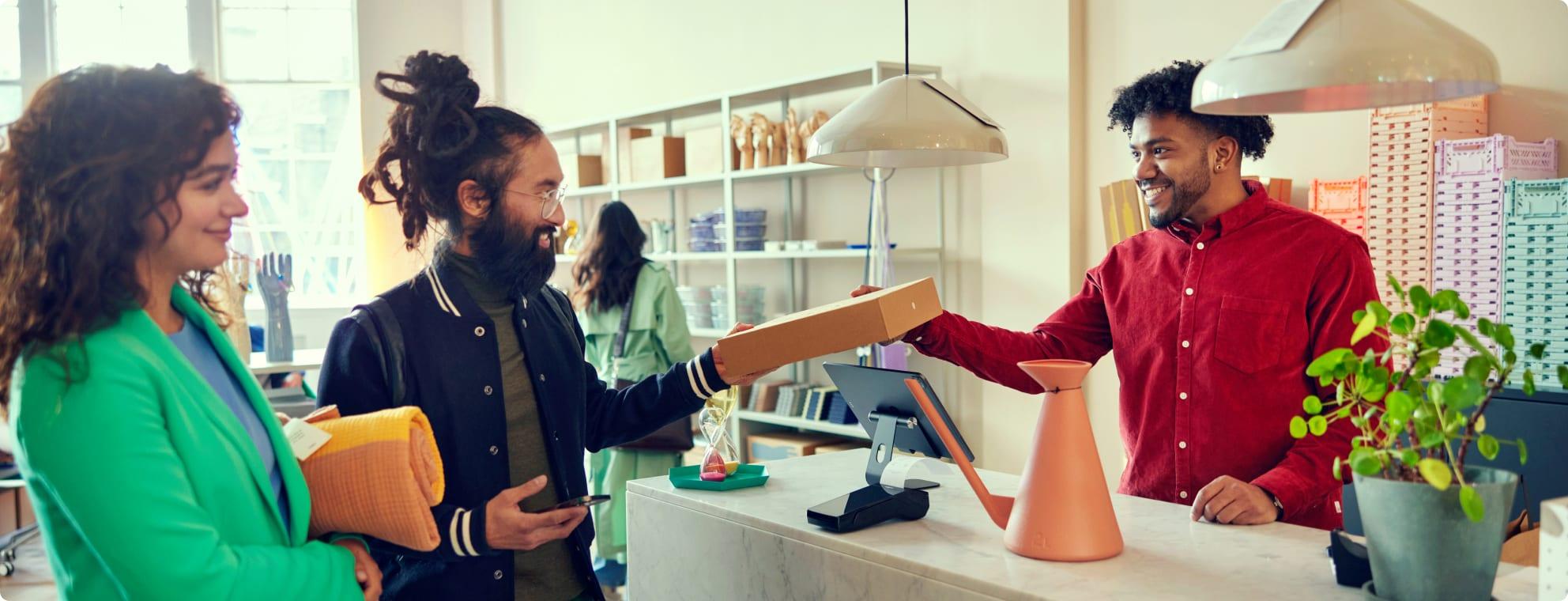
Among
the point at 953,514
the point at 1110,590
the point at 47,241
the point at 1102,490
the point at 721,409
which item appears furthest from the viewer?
the point at 721,409

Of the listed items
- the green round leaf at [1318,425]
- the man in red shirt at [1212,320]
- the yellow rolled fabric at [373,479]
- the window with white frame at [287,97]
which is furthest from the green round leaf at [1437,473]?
the window with white frame at [287,97]

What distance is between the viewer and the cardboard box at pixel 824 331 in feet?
6.24

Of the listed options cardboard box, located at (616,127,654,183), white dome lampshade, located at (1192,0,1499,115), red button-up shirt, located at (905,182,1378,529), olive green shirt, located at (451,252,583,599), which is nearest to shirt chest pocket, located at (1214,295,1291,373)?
red button-up shirt, located at (905,182,1378,529)

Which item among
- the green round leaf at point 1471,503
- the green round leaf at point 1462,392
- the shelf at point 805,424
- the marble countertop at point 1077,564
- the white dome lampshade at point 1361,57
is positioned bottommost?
the shelf at point 805,424

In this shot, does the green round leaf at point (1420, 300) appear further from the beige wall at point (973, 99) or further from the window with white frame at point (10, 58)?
the window with white frame at point (10, 58)

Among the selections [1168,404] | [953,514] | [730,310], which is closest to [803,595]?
[953,514]

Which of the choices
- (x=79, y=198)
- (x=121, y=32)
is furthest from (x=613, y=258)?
(x=121, y=32)

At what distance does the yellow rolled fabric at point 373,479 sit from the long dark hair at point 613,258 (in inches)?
110

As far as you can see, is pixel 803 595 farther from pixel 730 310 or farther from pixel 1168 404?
pixel 730 310

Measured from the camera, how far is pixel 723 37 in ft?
18.8

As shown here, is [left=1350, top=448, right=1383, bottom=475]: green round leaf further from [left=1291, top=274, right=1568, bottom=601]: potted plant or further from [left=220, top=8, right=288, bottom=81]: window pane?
[left=220, top=8, right=288, bottom=81]: window pane

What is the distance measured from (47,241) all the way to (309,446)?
39 cm

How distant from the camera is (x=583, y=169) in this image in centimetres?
625

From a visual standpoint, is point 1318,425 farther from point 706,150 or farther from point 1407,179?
point 706,150
